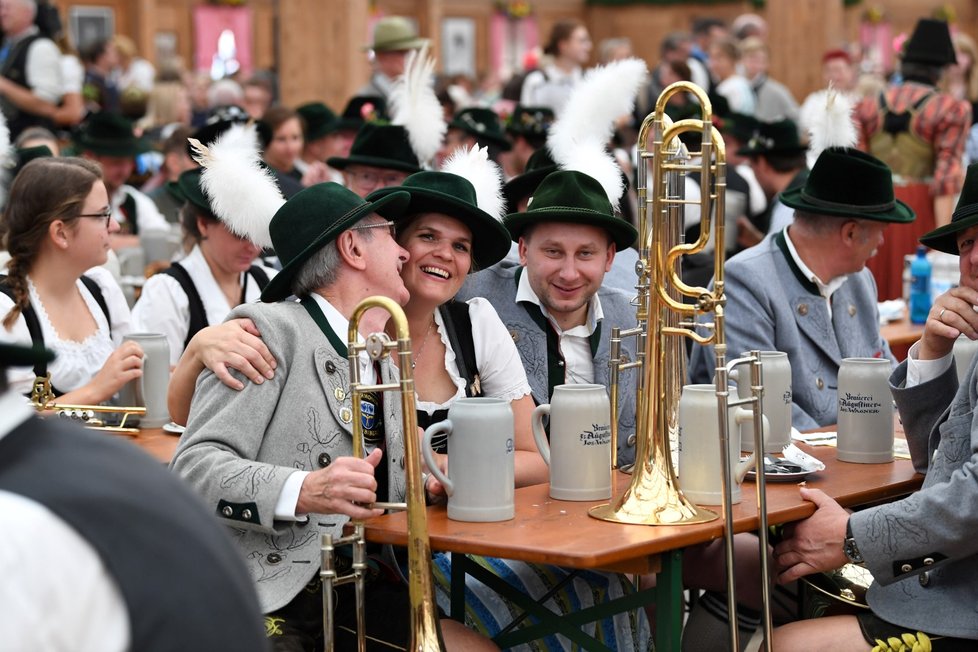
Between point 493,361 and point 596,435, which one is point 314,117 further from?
point 596,435

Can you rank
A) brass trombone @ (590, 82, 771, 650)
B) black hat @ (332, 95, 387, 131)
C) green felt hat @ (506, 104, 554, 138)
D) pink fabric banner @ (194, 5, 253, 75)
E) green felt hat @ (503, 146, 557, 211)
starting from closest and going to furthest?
brass trombone @ (590, 82, 771, 650) < green felt hat @ (503, 146, 557, 211) < green felt hat @ (506, 104, 554, 138) < black hat @ (332, 95, 387, 131) < pink fabric banner @ (194, 5, 253, 75)

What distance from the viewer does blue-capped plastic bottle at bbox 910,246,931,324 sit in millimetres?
5691

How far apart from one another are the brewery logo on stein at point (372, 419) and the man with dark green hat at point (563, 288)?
2.90 ft

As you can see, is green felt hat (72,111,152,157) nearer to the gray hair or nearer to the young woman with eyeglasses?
the young woman with eyeglasses

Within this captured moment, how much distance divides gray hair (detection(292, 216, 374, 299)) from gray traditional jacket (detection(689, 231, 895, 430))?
1.63 metres

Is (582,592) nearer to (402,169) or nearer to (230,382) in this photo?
(230,382)

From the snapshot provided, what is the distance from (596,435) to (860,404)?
0.85 metres

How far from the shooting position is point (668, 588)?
2715 millimetres

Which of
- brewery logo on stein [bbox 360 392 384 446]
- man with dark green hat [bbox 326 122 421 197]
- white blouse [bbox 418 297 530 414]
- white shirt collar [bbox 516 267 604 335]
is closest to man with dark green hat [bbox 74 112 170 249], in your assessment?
man with dark green hat [bbox 326 122 421 197]

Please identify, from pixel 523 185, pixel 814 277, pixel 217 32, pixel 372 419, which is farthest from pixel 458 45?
pixel 372 419

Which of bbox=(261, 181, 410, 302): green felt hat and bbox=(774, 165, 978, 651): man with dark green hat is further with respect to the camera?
bbox=(261, 181, 410, 302): green felt hat

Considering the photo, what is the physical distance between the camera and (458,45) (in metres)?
22.5

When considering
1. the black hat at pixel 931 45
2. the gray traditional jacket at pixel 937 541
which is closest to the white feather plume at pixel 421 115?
the gray traditional jacket at pixel 937 541

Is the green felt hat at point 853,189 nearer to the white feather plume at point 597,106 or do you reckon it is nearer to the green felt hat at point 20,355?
the white feather plume at point 597,106
